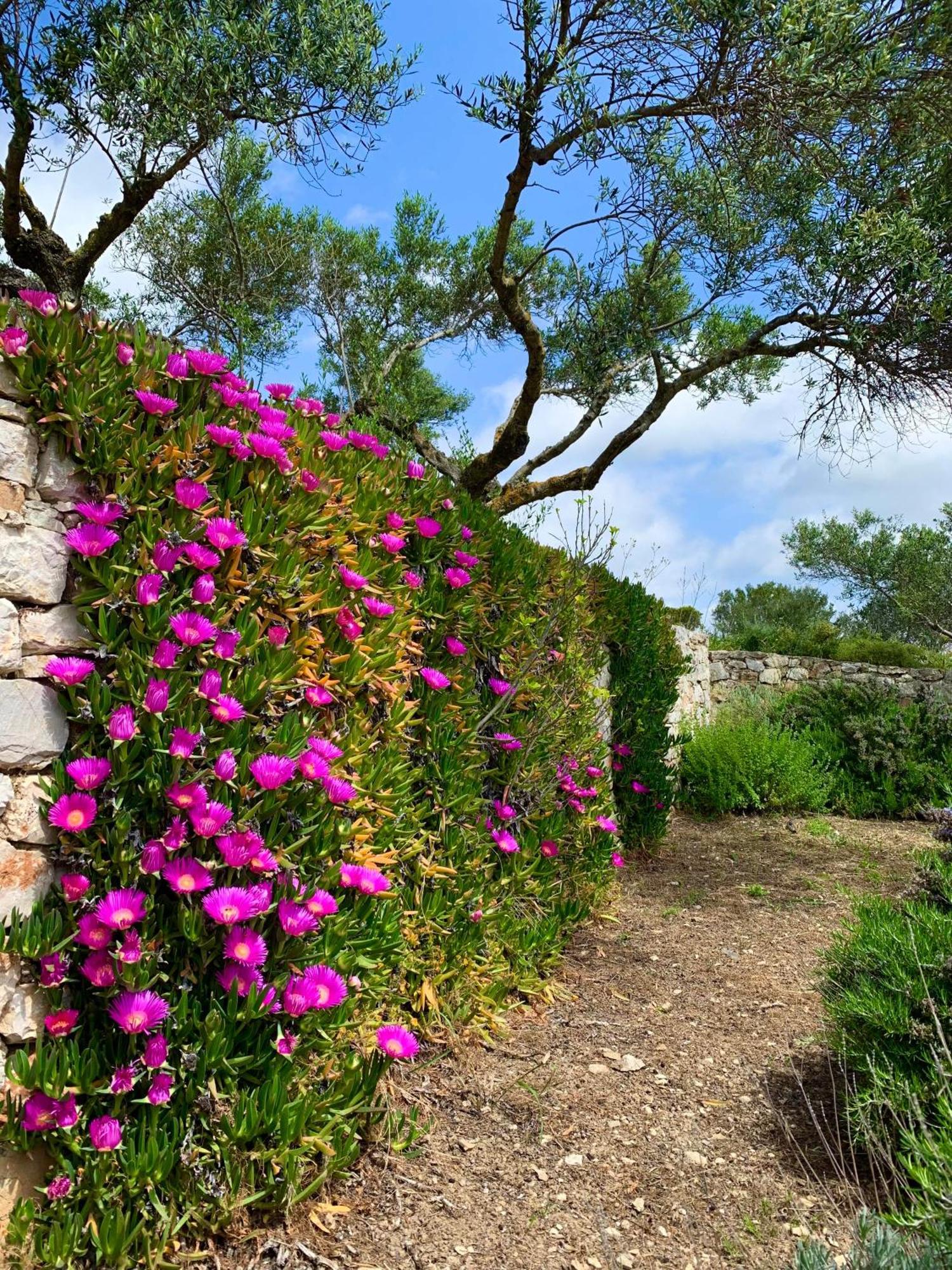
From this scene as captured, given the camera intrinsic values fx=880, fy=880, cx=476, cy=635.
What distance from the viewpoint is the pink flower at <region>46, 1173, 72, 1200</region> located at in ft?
6.50

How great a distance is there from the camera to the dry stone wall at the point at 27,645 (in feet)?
6.78

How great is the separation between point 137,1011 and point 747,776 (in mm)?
7854

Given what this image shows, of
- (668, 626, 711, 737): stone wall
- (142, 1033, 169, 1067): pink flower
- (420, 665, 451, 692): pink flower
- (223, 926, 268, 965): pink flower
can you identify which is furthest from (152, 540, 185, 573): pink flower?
(668, 626, 711, 737): stone wall

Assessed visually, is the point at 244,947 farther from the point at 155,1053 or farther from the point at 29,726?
the point at 29,726

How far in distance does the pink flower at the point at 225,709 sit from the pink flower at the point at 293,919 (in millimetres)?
498

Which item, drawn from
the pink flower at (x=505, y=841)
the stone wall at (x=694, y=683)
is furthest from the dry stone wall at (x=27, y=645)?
the stone wall at (x=694, y=683)

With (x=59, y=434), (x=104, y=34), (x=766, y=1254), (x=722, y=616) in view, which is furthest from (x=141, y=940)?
(x=722, y=616)

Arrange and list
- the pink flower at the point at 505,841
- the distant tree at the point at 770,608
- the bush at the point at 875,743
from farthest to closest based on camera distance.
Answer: the distant tree at the point at 770,608
the bush at the point at 875,743
the pink flower at the point at 505,841

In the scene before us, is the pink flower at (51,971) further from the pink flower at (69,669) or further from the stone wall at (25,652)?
the pink flower at (69,669)

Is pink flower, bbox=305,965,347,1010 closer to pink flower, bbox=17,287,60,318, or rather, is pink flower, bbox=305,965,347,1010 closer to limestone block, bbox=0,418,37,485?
limestone block, bbox=0,418,37,485

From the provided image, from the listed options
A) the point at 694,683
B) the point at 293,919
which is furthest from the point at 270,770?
the point at 694,683

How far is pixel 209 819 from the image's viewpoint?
2164 millimetres

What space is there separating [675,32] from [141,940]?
6.03 metres

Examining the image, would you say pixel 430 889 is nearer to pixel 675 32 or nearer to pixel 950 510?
pixel 675 32
